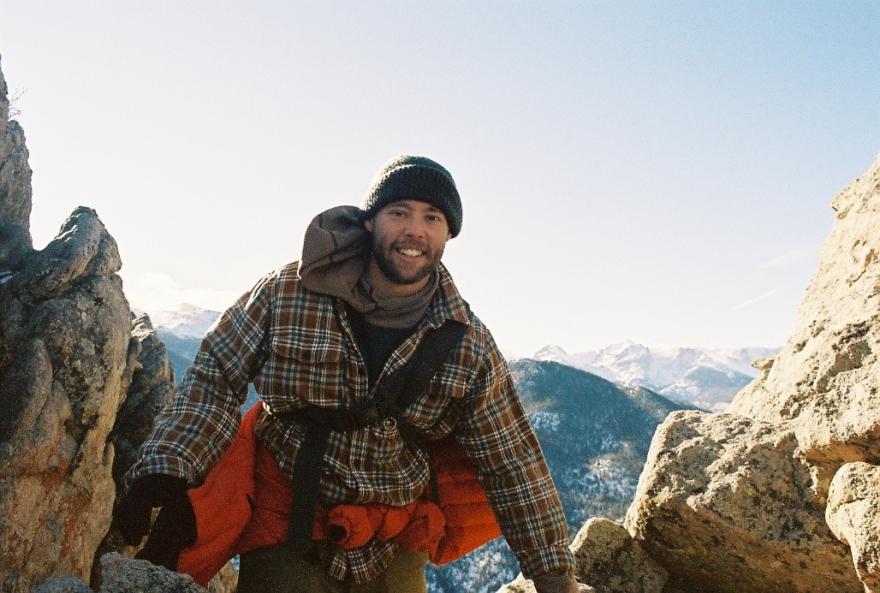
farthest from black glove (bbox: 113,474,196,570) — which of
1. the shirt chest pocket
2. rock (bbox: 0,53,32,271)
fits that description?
rock (bbox: 0,53,32,271)

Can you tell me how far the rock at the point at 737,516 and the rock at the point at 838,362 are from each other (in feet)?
1.14

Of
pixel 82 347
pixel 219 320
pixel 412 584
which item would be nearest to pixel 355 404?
pixel 219 320

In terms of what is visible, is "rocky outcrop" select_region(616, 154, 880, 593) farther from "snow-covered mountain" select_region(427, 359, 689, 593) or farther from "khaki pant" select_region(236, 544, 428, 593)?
"snow-covered mountain" select_region(427, 359, 689, 593)

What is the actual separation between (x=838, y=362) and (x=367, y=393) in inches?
162

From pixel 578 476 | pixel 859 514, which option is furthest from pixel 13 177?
pixel 578 476

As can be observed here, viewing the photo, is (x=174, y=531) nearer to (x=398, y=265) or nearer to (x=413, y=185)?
(x=398, y=265)

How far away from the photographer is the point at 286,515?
15.1 ft

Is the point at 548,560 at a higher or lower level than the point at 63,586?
lower

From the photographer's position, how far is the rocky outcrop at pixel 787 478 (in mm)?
4660

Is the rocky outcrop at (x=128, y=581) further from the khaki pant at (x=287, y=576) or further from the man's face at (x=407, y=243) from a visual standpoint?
the man's face at (x=407, y=243)

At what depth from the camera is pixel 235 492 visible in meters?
4.38

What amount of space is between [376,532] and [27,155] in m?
27.3

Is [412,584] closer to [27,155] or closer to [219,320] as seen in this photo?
[219,320]

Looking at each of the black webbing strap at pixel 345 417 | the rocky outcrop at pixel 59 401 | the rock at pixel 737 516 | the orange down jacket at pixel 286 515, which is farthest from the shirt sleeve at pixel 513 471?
the rocky outcrop at pixel 59 401
